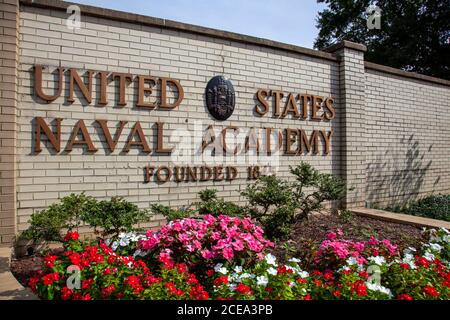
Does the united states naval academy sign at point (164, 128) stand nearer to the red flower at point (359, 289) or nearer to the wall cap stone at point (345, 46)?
the wall cap stone at point (345, 46)

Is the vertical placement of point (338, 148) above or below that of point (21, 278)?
above

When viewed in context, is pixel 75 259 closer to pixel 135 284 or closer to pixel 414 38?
pixel 135 284

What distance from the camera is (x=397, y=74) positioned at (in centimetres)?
789

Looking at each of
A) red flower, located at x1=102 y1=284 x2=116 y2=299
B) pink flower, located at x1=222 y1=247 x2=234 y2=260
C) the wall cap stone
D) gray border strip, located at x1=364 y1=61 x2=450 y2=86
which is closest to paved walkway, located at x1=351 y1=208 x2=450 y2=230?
gray border strip, located at x1=364 y1=61 x2=450 y2=86

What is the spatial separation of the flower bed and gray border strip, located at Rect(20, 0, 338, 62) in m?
Answer: 2.96

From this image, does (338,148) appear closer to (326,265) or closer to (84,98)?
(326,265)

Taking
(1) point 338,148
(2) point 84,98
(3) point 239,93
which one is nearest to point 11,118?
(2) point 84,98

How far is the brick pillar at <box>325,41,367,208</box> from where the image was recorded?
667cm

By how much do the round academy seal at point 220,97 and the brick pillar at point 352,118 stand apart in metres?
2.51

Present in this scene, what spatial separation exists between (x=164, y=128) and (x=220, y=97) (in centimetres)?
103

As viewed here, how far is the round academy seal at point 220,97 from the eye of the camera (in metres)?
5.29

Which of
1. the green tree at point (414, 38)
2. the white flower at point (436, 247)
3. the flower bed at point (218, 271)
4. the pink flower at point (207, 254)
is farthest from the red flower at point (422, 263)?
the green tree at point (414, 38)

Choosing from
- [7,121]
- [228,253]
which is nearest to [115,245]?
[228,253]

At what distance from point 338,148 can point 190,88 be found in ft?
10.6
